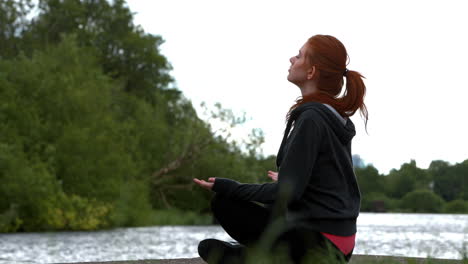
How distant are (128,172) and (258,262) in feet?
75.4

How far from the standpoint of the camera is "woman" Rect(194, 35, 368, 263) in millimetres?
3031

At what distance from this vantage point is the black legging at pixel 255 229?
3.06 meters

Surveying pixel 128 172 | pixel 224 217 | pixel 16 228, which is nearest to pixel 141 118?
pixel 128 172

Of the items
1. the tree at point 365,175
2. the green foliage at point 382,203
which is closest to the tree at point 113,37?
the green foliage at point 382,203

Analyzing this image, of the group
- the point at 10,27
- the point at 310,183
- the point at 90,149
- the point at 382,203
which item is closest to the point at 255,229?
the point at 310,183

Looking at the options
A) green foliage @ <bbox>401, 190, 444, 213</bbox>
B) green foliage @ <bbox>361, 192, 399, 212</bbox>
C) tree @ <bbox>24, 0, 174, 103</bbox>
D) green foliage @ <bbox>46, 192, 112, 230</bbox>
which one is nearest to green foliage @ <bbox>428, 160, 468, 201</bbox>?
green foliage @ <bbox>46, 192, 112, 230</bbox>

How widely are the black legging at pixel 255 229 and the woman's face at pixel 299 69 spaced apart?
0.59 metres

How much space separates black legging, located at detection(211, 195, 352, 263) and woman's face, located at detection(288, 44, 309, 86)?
592 millimetres

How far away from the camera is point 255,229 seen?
125 inches

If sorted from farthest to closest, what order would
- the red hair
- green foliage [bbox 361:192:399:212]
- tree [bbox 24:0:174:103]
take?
1. green foliage [bbox 361:192:399:212]
2. tree [bbox 24:0:174:103]
3. the red hair

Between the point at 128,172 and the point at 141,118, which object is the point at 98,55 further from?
the point at 128,172

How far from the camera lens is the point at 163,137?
30.9 m

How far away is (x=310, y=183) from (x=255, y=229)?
0.32 m

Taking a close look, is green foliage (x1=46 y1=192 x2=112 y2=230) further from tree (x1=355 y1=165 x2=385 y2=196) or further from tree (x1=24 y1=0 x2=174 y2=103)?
tree (x1=24 y1=0 x2=174 y2=103)
